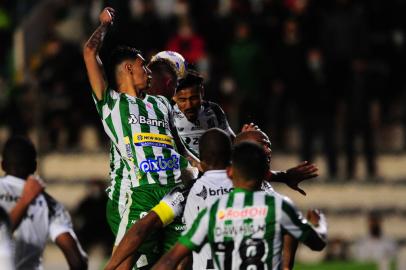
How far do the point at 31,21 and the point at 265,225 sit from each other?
46.4 feet

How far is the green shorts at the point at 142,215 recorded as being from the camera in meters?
10.8

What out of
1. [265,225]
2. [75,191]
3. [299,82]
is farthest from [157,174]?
[75,191]

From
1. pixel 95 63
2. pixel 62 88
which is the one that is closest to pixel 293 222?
pixel 95 63

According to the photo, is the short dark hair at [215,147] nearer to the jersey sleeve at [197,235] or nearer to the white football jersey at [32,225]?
the jersey sleeve at [197,235]

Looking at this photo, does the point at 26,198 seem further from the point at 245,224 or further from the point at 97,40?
the point at 245,224

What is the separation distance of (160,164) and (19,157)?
1210 mm

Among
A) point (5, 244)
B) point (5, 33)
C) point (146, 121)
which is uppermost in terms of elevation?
point (5, 33)

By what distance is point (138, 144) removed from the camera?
35.3ft

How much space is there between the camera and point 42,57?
72.4ft

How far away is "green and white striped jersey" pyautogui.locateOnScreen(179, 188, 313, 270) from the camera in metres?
8.71

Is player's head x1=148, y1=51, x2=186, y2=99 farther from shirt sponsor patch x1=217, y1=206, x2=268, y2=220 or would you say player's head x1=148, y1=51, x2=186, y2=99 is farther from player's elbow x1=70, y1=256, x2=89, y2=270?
shirt sponsor patch x1=217, y1=206, x2=268, y2=220

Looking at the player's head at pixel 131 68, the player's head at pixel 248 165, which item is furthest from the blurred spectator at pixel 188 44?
the player's head at pixel 248 165

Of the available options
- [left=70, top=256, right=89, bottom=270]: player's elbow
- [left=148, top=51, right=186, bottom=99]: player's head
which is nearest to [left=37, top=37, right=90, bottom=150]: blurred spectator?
[left=148, top=51, right=186, bottom=99]: player's head

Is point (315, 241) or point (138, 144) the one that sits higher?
point (138, 144)
